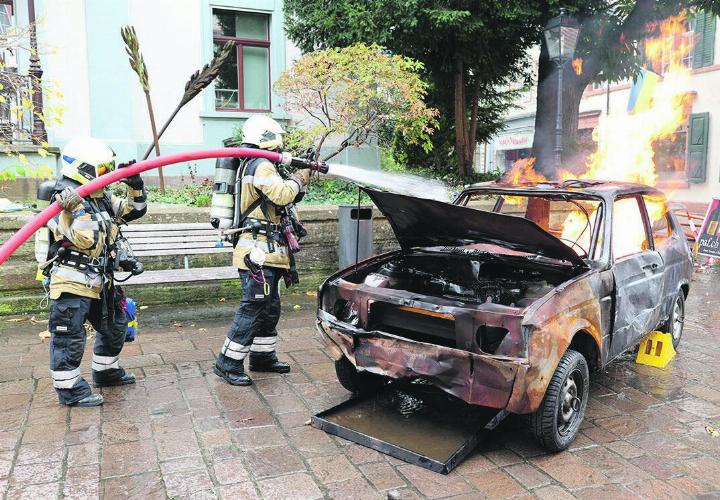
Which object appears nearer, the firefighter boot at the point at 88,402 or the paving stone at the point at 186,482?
the paving stone at the point at 186,482

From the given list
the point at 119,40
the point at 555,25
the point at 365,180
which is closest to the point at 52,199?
the point at 365,180

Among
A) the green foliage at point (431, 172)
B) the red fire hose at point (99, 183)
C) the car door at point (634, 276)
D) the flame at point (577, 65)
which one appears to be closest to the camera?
the red fire hose at point (99, 183)

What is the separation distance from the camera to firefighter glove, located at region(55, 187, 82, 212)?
3.61 m

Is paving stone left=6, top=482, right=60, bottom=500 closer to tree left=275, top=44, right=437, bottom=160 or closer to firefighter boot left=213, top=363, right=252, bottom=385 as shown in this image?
firefighter boot left=213, top=363, right=252, bottom=385

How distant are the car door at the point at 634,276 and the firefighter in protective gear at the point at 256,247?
250 centimetres

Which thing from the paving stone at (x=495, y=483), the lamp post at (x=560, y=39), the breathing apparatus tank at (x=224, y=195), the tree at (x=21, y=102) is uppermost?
the lamp post at (x=560, y=39)

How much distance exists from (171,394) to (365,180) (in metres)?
2.25

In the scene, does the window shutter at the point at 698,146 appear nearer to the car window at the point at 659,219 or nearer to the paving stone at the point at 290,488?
the car window at the point at 659,219

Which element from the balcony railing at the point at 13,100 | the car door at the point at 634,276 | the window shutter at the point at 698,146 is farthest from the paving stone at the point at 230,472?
the window shutter at the point at 698,146

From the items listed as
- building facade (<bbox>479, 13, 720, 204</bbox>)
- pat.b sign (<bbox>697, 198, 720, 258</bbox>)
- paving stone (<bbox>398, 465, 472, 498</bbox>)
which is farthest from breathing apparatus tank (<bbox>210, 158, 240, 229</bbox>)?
building facade (<bbox>479, 13, 720, 204</bbox>)

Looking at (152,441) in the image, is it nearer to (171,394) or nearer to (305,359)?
(171,394)

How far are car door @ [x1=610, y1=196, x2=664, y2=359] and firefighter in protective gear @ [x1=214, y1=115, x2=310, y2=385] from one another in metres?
2.50

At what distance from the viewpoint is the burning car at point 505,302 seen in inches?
132

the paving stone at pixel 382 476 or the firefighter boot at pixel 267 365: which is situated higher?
the firefighter boot at pixel 267 365
